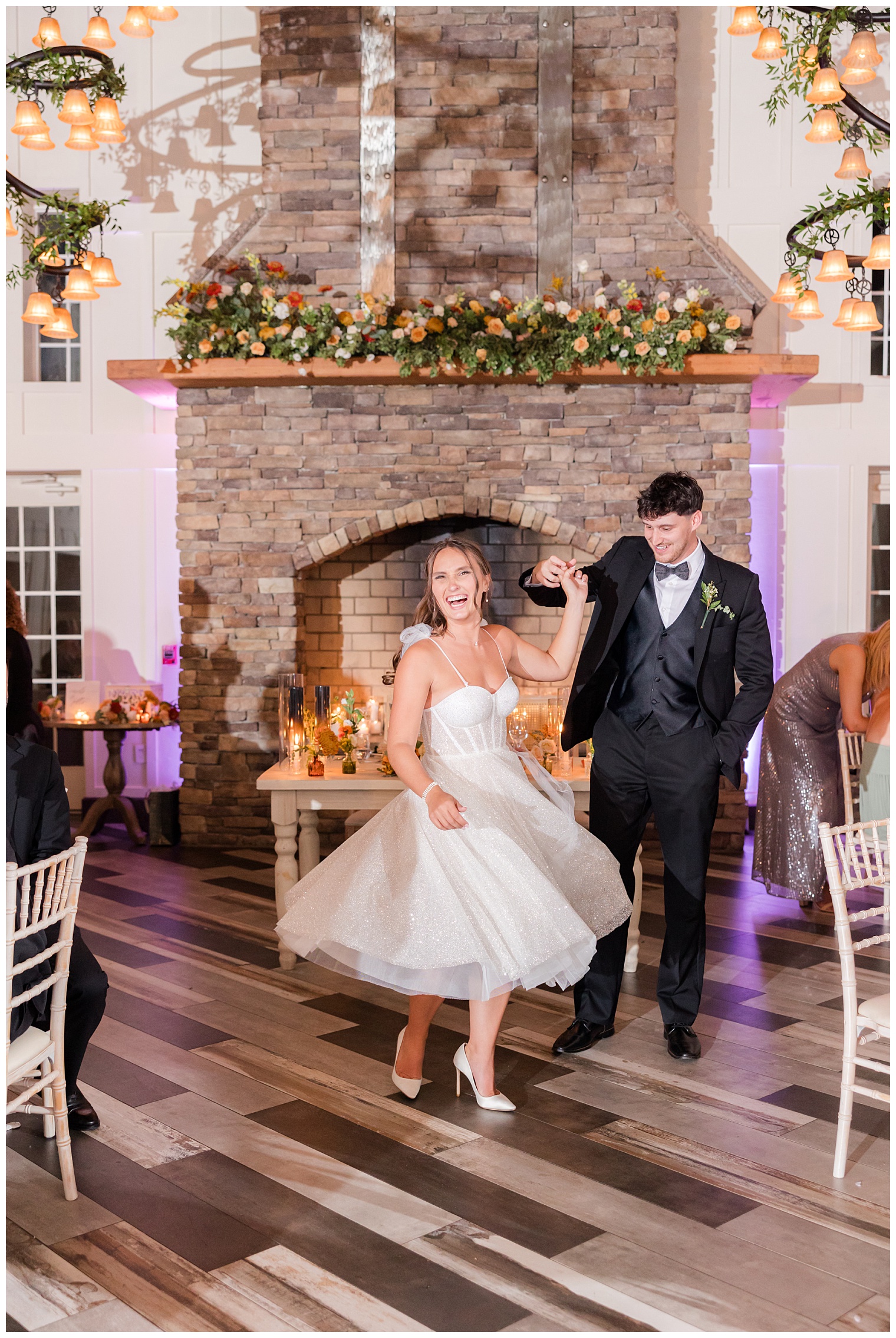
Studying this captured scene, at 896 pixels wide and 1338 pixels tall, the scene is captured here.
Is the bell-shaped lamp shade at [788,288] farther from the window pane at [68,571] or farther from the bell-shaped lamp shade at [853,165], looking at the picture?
the window pane at [68,571]

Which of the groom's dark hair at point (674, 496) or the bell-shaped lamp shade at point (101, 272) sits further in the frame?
the bell-shaped lamp shade at point (101, 272)

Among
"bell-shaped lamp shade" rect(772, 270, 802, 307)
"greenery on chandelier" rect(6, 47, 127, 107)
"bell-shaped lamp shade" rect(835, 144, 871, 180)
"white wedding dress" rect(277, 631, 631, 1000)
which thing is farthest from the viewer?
"bell-shaped lamp shade" rect(772, 270, 802, 307)

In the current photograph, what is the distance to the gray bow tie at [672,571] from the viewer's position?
3723 millimetres

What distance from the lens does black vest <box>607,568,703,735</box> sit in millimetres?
3717

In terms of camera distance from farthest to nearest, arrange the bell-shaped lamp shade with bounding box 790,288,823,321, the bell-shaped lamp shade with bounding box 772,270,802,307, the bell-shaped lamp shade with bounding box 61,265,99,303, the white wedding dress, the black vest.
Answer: the bell-shaped lamp shade with bounding box 790,288,823,321, the bell-shaped lamp shade with bounding box 772,270,802,307, the bell-shaped lamp shade with bounding box 61,265,99,303, the black vest, the white wedding dress

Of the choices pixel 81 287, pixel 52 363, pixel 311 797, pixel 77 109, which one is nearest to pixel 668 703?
pixel 311 797

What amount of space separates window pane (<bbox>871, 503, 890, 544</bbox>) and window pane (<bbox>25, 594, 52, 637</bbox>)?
5801mm

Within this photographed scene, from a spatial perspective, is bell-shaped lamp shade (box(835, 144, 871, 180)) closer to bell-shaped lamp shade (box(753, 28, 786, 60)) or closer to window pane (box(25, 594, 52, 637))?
bell-shaped lamp shade (box(753, 28, 786, 60))

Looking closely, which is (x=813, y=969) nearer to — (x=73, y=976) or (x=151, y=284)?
(x=73, y=976)

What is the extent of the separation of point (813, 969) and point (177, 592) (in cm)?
503

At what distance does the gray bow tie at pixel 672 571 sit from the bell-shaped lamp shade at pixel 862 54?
2409mm

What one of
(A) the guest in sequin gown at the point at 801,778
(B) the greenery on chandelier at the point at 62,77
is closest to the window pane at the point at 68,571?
(B) the greenery on chandelier at the point at 62,77

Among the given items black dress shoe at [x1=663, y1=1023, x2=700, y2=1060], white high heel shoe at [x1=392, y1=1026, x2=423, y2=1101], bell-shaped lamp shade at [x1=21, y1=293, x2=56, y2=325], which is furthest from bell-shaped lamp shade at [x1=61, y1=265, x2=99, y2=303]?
black dress shoe at [x1=663, y1=1023, x2=700, y2=1060]

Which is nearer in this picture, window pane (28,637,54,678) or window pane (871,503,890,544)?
window pane (871,503,890,544)
